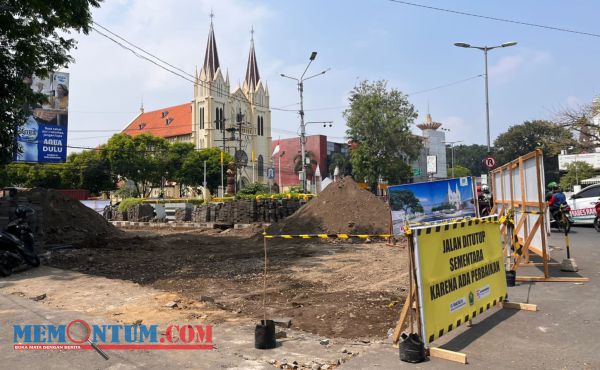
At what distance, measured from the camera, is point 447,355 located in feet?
14.7

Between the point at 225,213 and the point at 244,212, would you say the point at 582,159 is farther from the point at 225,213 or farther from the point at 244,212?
the point at 225,213

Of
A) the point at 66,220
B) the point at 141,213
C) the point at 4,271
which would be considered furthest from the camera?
the point at 141,213

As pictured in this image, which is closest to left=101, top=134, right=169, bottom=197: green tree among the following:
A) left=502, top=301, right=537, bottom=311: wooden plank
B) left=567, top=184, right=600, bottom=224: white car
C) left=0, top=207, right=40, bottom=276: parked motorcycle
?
left=0, top=207, right=40, bottom=276: parked motorcycle

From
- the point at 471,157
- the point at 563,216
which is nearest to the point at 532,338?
the point at 563,216

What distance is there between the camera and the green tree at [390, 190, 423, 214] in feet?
42.7

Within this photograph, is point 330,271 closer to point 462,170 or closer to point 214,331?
point 214,331

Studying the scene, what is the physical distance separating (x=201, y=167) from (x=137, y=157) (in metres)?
10.1

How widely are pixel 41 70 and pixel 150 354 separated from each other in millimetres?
13860

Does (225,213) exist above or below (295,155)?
below

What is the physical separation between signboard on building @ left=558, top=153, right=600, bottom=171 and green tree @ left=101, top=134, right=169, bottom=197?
5706cm

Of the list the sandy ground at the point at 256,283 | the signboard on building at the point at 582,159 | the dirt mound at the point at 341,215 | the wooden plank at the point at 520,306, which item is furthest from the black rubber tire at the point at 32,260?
the signboard on building at the point at 582,159

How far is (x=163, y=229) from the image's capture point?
28656 millimetres

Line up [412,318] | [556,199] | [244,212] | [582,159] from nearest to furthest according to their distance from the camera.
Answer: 1. [412,318]
2. [556,199]
3. [244,212]
4. [582,159]

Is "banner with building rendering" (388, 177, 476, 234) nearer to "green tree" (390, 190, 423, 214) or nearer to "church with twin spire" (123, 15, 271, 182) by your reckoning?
"green tree" (390, 190, 423, 214)
